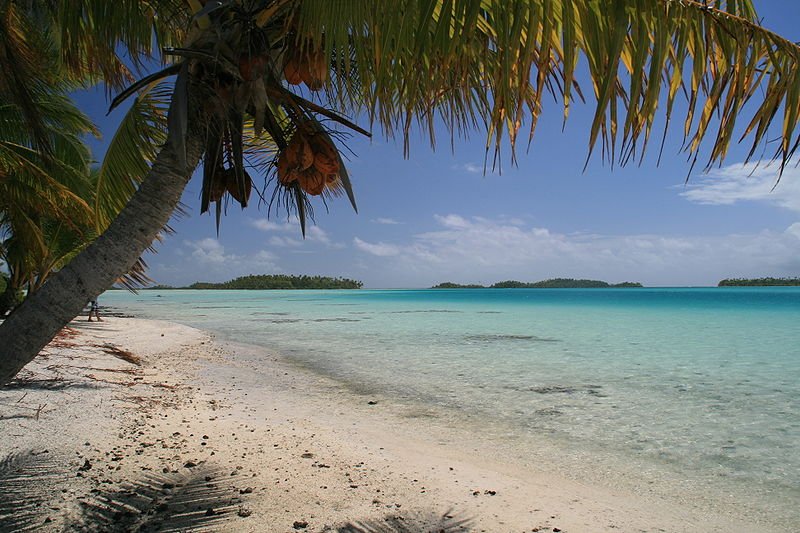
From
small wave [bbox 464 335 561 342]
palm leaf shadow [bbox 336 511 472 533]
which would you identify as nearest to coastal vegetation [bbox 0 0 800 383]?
palm leaf shadow [bbox 336 511 472 533]

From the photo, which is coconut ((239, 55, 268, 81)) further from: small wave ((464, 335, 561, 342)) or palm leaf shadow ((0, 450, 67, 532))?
small wave ((464, 335, 561, 342))

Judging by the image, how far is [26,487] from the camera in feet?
8.38

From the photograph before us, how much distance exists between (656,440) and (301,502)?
3540 mm

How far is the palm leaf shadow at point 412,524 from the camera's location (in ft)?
8.27

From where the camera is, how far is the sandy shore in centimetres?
253

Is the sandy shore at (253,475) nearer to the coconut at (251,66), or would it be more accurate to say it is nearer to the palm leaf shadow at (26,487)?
the palm leaf shadow at (26,487)

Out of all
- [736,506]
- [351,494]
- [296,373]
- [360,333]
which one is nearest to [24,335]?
[351,494]

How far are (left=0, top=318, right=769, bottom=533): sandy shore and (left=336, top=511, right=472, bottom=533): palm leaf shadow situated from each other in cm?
1

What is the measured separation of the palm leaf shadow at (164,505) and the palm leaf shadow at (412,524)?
0.65 meters

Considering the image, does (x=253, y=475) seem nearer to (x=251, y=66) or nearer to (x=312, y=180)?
(x=312, y=180)

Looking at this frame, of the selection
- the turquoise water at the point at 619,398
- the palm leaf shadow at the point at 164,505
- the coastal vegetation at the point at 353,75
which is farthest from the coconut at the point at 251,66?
the turquoise water at the point at 619,398

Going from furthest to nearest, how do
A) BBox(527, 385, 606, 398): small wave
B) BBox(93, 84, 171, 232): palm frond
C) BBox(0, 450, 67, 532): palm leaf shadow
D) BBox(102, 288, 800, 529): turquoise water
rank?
1. BBox(527, 385, 606, 398): small wave
2. BBox(102, 288, 800, 529): turquoise water
3. BBox(93, 84, 171, 232): palm frond
4. BBox(0, 450, 67, 532): palm leaf shadow

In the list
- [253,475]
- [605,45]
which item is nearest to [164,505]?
[253,475]

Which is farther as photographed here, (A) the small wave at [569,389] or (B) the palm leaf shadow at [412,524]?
(A) the small wave at [569,389]
